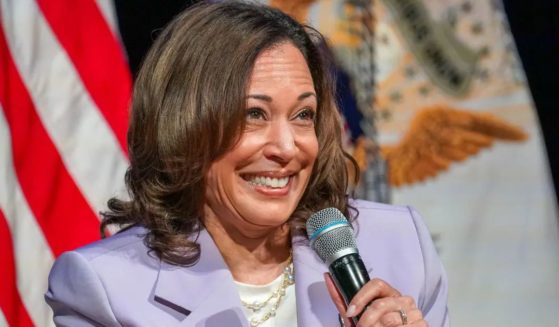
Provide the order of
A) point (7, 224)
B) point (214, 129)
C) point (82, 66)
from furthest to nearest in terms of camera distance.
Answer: point (82, 66)
point (7, 224)
point (214, 129)

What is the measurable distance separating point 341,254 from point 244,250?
1.94 ft

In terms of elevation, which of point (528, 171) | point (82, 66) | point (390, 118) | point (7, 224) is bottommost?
point (528, 171)

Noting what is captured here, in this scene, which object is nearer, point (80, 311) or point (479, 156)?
point (80, 311)

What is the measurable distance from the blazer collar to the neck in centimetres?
4

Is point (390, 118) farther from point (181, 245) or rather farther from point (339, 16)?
point (181, 245)

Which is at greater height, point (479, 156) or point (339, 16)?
point (339, 16)

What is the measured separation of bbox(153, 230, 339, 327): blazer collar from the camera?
6.89ft

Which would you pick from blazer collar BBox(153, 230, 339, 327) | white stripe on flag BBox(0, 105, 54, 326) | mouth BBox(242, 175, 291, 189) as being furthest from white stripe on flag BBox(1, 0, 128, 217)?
mouth BBox(242, 175, 291, 189)

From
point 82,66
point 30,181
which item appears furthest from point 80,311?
point 82,66

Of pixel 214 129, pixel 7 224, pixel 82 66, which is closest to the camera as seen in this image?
pixel 214 129

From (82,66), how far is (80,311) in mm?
1093

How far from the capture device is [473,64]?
305cm

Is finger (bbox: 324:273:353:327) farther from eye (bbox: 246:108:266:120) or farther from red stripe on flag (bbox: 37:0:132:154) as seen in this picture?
red stripe on flag (bbox: 37:0:132:154)

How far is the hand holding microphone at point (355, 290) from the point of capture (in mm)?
1637
